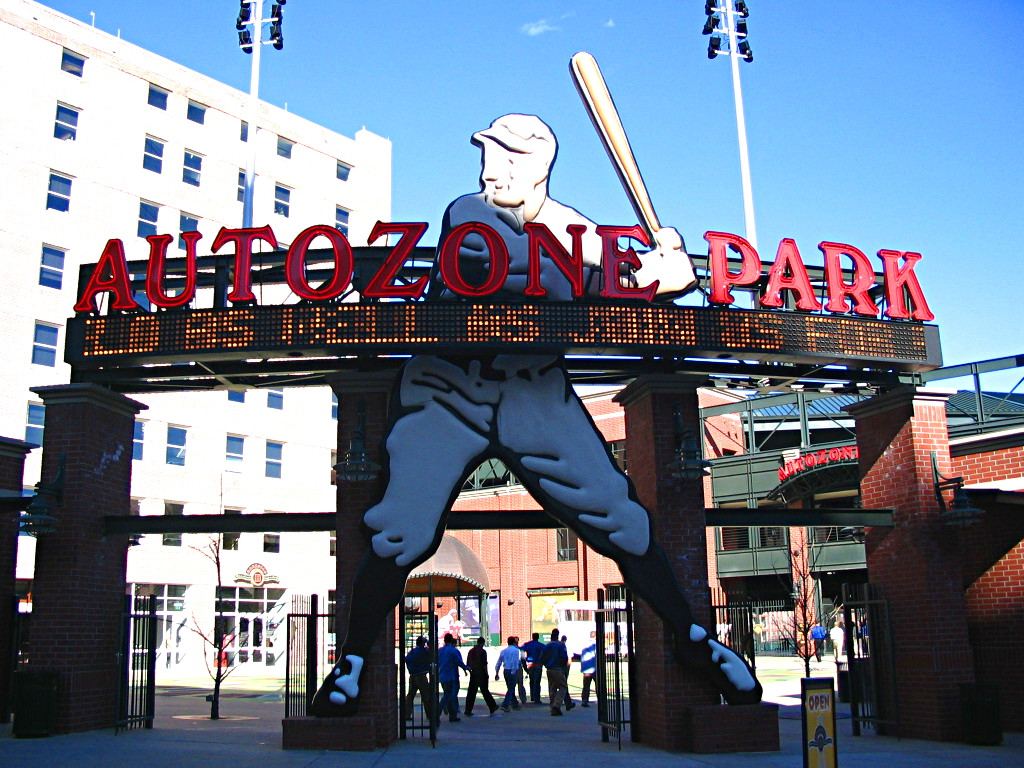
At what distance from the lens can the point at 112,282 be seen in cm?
1564

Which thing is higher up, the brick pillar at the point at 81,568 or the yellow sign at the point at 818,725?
the brick pillar at the point at 81,568

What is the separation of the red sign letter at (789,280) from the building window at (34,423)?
34.2 meters

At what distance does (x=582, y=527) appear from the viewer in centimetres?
1562

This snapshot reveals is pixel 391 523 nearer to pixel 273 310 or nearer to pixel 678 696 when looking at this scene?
pixel 273 310

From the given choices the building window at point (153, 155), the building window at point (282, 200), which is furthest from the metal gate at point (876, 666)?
the building window at point (282, 200)

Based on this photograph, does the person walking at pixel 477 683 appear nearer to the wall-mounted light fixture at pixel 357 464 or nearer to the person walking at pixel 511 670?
the person walking at pixel 511 670

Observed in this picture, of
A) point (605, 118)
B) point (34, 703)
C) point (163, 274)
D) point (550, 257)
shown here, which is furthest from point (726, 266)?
point (34, 703)

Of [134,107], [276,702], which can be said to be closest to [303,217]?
[134,107]

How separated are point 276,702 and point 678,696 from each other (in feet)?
46.2

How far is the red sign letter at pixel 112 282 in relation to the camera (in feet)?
50.8

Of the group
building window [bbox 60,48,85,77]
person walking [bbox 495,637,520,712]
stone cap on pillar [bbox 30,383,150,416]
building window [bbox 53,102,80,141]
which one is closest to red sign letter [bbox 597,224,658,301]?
stone cap on pillar [bbox 30,383,150,416]

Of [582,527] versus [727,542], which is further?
[727,542]

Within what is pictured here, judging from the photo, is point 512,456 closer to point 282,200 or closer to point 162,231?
point 162,231

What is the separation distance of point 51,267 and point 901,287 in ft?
123
